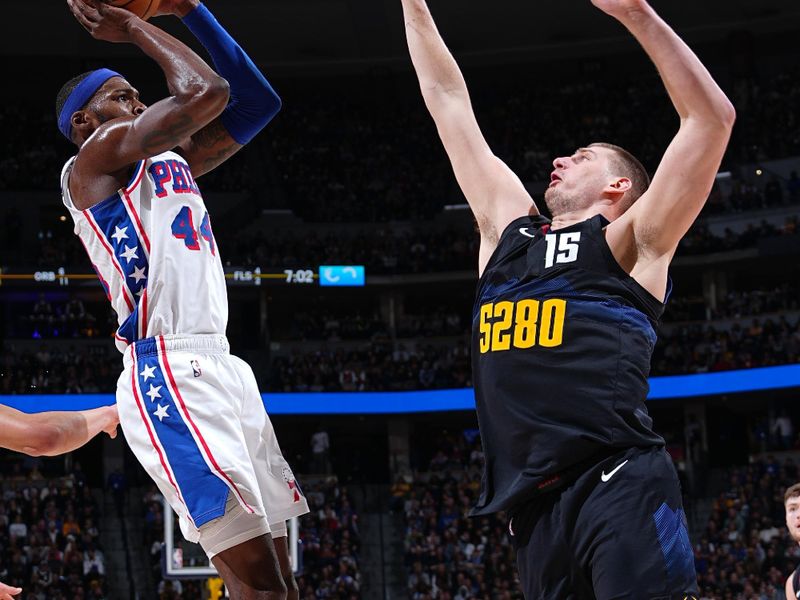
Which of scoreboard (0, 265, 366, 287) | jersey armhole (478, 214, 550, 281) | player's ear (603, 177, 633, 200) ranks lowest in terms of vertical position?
jersey armhole (478, 214, 550, 281)

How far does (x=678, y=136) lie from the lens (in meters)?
3.16

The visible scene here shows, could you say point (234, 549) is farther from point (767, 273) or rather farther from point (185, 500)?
point (767, 273)

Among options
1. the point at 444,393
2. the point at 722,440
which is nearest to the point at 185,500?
the point at 444,393

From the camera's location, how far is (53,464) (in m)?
25.8

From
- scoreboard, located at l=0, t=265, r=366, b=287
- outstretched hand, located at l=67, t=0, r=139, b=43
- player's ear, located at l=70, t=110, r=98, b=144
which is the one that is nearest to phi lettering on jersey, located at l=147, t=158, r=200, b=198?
player's ear, located at l=70, t=110, r=98, b=144

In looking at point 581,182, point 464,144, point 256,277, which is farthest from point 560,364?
point 256,277

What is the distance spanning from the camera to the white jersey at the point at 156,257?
14.0 ft

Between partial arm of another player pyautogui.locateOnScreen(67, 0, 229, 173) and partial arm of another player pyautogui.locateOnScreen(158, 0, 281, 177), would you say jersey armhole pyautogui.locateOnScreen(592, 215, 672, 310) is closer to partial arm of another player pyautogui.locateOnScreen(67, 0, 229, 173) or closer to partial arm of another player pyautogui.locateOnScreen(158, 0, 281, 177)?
partial arm of another player pyautogui.locateOnScreen(67, 0, 229, 173)

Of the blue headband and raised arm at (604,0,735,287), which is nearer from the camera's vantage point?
raised arm at (604,0,735,287)

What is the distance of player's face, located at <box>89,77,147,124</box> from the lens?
457 centimetres

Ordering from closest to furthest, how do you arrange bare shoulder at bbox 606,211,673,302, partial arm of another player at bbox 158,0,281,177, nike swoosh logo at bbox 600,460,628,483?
nike swoosh logo at bbox 600,460,628,483, bare shoulder at bbox 606,211,673,302, partial arm of another player at bbox 158,0,281,177

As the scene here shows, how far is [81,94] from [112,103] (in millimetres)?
139

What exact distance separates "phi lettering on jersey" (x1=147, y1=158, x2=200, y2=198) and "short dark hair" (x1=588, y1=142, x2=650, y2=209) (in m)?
1.73

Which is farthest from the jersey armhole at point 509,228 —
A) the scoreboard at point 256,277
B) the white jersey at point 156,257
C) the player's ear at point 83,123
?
the scoreboard at point 256,277
